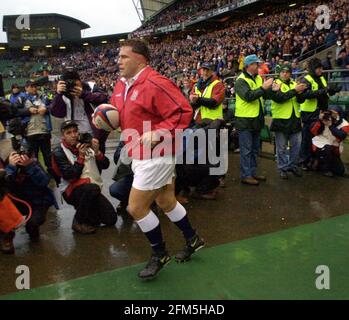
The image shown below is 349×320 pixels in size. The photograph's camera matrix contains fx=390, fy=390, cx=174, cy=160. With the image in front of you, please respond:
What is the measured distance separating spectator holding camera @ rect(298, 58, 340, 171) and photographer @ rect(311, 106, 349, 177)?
0.23 metres

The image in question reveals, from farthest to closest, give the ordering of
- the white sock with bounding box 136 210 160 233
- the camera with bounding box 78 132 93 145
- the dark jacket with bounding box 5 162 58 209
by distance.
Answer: the camera with bounding box 78 132 93 145 < the dark jacket with bounding box 5 162 58 209 < the white sock with bounding box 136 210 160 233

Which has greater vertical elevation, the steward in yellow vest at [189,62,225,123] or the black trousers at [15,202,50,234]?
the steward in yellow vest at [189,62,225,123]

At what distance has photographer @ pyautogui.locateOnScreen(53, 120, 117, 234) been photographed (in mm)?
4016

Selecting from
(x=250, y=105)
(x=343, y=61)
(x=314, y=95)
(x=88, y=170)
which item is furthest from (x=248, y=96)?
(x=343, y=61)

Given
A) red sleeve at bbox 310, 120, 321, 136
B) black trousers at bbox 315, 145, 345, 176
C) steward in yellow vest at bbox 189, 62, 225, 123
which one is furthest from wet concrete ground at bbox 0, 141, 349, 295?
steward in yellow vest at bbox 189, 62, 225, 123

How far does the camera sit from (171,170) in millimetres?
3055

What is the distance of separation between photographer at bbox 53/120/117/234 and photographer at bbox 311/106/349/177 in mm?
3461

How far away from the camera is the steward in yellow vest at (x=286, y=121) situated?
571 centimetres

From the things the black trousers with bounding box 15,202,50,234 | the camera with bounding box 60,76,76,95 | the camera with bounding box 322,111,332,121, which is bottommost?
the black trousers with bounding box 15,202,50,234

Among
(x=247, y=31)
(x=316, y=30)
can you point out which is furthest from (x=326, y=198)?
(x=247, y=31)

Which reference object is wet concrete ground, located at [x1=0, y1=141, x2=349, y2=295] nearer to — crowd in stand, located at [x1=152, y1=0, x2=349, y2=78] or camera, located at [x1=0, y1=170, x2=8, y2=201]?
camera, located at [x1=0, y1=170, x2=8, y2=201]

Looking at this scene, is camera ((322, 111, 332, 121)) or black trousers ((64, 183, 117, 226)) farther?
camera ((322, 111, 332, 121))

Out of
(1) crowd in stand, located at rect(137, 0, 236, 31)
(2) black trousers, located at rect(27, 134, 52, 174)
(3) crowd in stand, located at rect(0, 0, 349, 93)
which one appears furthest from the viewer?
(1) crowd in stand, located at rect(137, 0, 236, 31)
